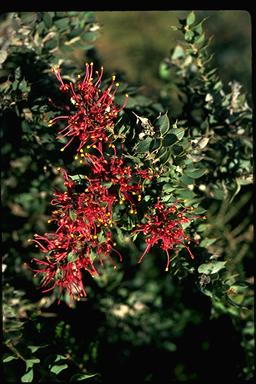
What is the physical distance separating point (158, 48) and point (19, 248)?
98.9 inches

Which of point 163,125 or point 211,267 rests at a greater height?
point 163,125

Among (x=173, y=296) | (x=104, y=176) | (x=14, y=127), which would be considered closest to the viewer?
(x=104, y=176)

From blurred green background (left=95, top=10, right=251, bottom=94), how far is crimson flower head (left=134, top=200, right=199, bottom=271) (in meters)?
2.43

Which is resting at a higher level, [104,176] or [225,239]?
[104,176]

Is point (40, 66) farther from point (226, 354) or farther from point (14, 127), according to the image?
point (226, 354)

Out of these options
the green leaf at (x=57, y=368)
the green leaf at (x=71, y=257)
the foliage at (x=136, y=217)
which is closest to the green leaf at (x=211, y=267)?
the foliage at (x=136, y=217)

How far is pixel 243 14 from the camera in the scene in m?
4.33

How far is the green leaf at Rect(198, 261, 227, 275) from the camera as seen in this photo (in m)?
1.26

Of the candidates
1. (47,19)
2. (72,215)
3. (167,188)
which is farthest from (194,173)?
(47,19)

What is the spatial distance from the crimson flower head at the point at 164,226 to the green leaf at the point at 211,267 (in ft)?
0.13

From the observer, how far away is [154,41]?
162 inches

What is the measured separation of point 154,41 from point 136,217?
312 centimetres

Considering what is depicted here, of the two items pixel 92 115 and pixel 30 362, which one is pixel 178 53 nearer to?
pixel 92 115

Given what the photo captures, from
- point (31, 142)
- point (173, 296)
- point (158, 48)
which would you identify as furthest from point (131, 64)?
point (31, 142)
